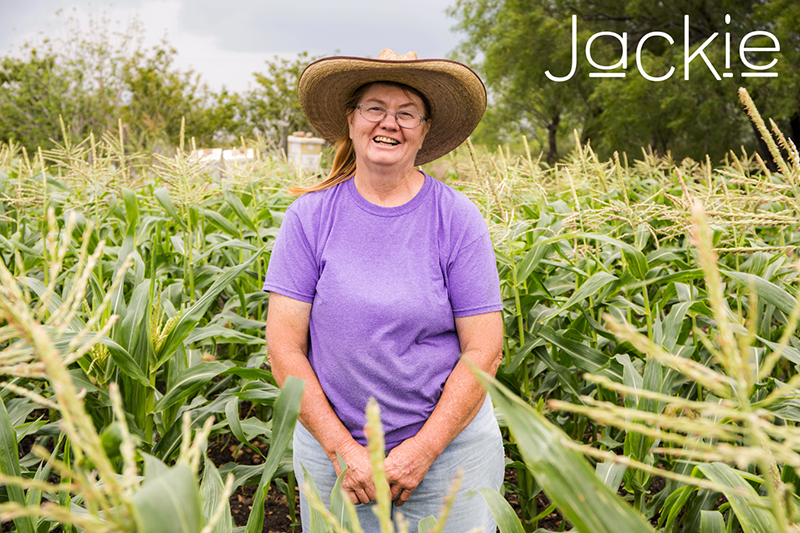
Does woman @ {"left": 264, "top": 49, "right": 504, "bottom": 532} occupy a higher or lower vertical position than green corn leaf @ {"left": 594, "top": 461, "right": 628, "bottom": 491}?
higher

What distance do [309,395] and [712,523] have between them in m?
1.23

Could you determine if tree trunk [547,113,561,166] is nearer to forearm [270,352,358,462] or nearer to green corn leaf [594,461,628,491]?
green corn leaf [594,461,628,491]

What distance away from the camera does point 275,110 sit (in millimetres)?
30578

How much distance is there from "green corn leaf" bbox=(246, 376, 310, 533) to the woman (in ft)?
1.61

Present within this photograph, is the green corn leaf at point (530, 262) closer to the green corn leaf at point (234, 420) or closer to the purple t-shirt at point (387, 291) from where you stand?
the purple t-shirt at point (387, 291)

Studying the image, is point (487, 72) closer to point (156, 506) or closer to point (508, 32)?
point (508, 32)

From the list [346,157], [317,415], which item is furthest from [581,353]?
[346,157]

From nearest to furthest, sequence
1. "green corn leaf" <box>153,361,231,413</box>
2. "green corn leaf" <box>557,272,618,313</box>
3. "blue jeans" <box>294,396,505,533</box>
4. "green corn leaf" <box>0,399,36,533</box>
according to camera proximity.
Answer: "green corn leaf" <box>0,399,36,533</box> < "blue jeans" <box>294,396,505,533</box> < "green corn leaf" <box>153,361,231,413</box> < "green corn leaf" <box>557,272,618,313</box>

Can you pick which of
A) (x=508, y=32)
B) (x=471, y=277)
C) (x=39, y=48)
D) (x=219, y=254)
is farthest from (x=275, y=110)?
(x=471, y=277)

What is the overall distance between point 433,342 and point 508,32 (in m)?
22.9

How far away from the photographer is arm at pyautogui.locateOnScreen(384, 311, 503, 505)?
1775mm

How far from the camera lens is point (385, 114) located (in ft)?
6.47

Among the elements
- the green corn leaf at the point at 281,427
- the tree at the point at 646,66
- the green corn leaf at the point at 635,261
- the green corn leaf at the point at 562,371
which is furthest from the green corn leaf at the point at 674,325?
the tree at the point at 646,66

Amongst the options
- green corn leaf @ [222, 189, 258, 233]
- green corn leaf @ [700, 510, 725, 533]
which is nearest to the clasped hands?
green corn leaf @ [700, 510, 725, 533]
